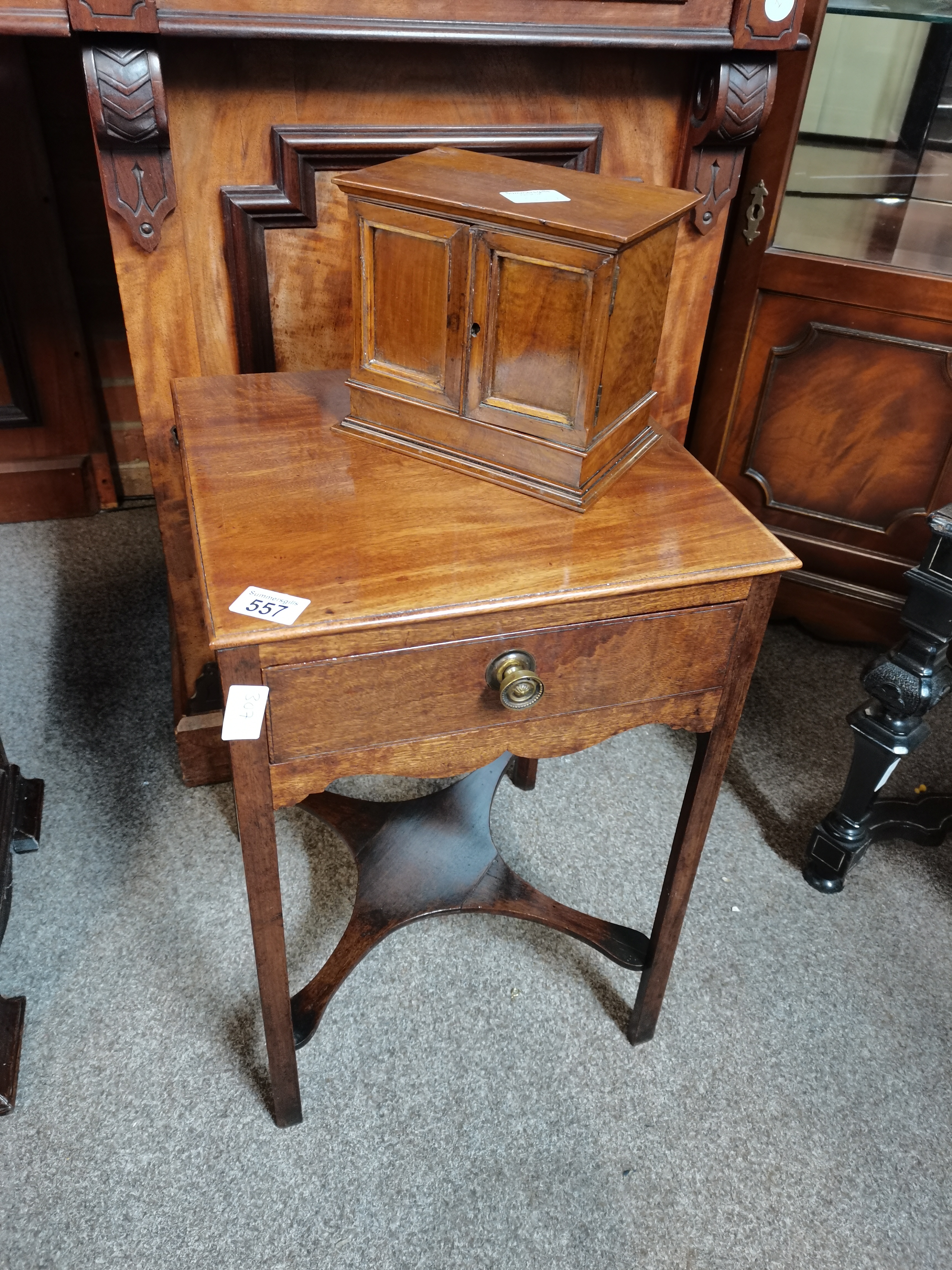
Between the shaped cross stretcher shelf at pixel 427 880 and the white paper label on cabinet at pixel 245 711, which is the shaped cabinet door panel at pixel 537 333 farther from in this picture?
the shaped cross stretcher shelf at pixel 427 880

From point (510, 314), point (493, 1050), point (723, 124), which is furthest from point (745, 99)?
point (493, 1050)

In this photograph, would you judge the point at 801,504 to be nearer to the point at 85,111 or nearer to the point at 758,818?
the point at 758,818

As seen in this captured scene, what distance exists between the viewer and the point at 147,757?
1.86 meters

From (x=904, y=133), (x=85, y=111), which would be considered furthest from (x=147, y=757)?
(x=904, y=133)

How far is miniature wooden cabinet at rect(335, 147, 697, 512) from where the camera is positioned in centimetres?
98

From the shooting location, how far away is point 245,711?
0.89 metres

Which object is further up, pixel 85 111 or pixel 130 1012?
pixel 85 111

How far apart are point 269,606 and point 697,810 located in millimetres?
609

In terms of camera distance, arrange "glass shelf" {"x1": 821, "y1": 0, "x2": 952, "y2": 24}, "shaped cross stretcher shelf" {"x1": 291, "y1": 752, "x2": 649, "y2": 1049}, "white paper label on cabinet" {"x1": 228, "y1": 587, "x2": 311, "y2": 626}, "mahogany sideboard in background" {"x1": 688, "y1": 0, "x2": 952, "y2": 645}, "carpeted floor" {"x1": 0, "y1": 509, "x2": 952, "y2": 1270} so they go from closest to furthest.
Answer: "white paper label on cabinet" {"x1": 228, "y1": 587, "x2": 311, "y2": 626} → "carpeted floor" {"x1": 0, "y1": 509, "x2": 952, "y2": 1270} → "shaped cross stretcher shelf" {"x1": 291, "y1": 752, "x2": 649, "y2": 1049} → "glass shelf" {"x1": 821, "y1": 0, "x2": 952, "y2": 24} → "mahogany sideboard in background" {"x1": 688, "y1": 0, "x2": 952, "y2": 645}

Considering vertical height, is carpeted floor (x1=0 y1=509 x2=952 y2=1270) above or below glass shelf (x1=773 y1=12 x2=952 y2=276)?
below

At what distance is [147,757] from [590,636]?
117 centimetres

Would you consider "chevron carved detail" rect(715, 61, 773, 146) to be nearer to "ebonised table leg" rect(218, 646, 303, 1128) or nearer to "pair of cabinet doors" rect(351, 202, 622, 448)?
"pair of cabinet doors" rect(351, 202, 622, 448)

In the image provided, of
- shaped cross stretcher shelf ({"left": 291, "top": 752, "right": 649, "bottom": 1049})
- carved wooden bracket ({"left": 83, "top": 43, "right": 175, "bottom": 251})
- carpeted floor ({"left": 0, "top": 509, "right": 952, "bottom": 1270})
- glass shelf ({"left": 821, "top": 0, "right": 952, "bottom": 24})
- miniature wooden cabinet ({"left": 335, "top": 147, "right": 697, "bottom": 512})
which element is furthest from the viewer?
glass shelf ({"left": 821, "top": 0, "right": 952, "bottom": 24})

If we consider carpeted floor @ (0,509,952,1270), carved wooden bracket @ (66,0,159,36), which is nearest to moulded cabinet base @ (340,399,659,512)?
carved wooden bracket @ (66,0,159,36)
